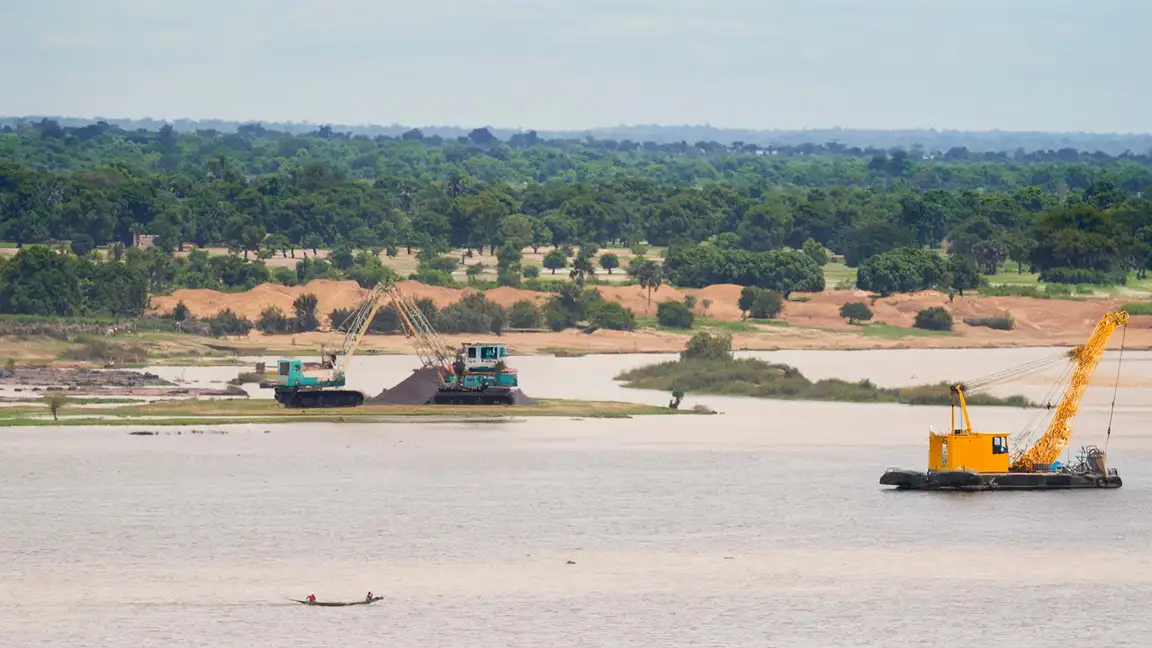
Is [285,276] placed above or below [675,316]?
above

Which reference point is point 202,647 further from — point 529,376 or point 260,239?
point 260,239

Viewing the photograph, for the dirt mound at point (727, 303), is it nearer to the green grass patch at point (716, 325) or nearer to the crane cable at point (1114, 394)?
→ the green grass patch at point (716, 325)

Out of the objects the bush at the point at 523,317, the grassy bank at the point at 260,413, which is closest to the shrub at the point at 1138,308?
the bush at the point at 523,317

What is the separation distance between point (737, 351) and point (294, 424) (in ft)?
143

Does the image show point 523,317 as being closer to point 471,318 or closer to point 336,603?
point 471,318

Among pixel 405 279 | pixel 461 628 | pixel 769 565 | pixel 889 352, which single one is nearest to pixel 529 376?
pixel 889 352

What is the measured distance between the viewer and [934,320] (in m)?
140

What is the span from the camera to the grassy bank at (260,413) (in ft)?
278

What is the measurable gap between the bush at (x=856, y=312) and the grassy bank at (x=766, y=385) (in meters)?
30.9

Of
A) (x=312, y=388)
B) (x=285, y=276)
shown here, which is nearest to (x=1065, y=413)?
(x=312, y=388)

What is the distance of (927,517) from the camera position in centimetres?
6488

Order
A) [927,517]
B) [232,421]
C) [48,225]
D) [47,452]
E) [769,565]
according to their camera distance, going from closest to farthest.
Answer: [769,565] < [927,517] < [47,452] < [232,421] < [48,225]

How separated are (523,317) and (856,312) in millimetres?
23542

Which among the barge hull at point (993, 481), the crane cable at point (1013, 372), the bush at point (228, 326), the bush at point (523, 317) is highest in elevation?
the bush at point (523, 317)
